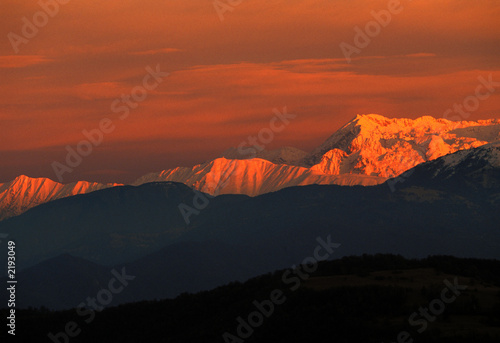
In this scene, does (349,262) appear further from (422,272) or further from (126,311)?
(126,311)

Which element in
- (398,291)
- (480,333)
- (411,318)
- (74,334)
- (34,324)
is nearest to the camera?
(480,333)

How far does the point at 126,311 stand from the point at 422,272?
2023 inches

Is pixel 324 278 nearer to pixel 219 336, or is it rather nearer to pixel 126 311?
pixel 219 336

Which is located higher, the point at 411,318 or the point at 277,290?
the point at 277,290

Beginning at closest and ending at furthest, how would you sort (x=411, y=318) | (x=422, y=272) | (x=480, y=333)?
(x=480, y=333) → (x=411, y=318) → (x=422, y=272)

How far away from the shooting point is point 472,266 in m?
137

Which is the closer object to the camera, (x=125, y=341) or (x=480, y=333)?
(x=480, y=333)

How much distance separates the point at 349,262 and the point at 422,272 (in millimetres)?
16013

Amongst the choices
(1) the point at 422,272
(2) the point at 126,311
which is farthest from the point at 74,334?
(1) the point at 422,272

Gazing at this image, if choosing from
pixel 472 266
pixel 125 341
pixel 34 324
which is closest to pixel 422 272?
pixel 472 266

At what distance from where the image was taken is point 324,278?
454ft

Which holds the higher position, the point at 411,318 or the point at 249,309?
the point at 249,309

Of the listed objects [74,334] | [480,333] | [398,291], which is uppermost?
[74,334]

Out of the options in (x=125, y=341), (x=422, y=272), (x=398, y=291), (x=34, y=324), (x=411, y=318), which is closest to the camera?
(x=411, y=318)
